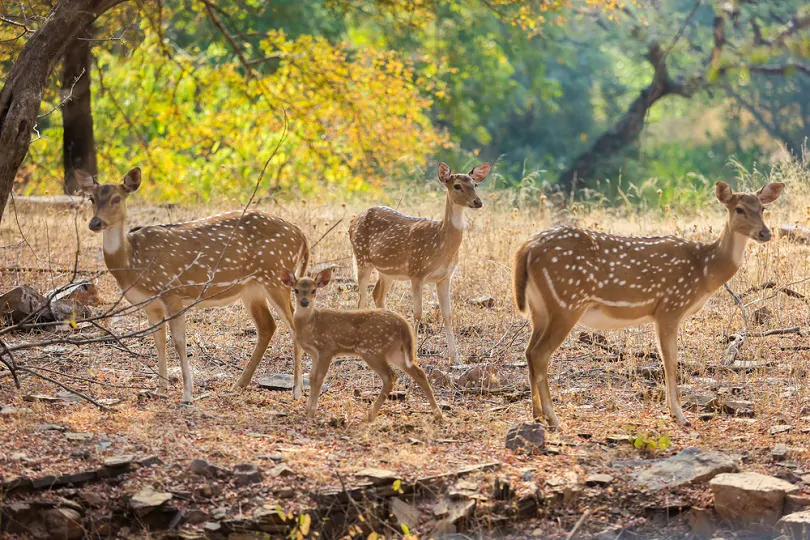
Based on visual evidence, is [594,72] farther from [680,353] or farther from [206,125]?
[680,353]

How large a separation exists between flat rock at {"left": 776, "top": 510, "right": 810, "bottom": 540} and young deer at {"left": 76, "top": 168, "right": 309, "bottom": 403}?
3.80 metres

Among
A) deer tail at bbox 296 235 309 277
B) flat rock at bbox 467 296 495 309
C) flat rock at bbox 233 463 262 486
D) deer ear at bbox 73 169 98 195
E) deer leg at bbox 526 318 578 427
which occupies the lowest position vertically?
flat rock at bbox 467 296 495 309

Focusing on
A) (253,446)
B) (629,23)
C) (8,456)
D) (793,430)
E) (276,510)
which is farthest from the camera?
(629,23)

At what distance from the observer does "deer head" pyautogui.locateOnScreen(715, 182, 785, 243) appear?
26.4 feet

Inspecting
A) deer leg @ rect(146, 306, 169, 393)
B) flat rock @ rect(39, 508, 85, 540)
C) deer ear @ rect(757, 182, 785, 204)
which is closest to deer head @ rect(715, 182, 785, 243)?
deer ear @ rect(757, 182, 785, 204)

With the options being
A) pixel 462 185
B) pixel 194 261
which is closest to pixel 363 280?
pixel 462 185

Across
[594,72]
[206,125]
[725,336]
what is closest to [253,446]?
[725,336]

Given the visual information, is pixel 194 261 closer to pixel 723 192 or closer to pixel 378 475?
pixel 378 475

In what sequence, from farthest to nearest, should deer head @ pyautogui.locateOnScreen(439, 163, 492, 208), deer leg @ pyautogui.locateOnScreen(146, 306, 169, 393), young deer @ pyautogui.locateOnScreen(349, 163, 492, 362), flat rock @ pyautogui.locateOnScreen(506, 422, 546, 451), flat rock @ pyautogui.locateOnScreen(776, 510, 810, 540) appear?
young deer @ pyautogui.locateOnScreen(349, 163, 492, 362), deer head @ pyautogui.locateOnScreen(439, 163, 492, 208), deer leg @ pyautogui.locateOnScreen(146, 306, 169, 393), flat rock @ pyautogui.locateOnScreen(506, 422, 546, 451), flat rock @ pyautogui.locateOnScreen(776, 510, 810, 540)

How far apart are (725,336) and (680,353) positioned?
2.10 ft

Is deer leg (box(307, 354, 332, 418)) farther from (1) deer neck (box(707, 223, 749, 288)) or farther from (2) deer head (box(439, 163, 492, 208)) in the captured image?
(1) deer neck (box(707, 223, 749, 288))

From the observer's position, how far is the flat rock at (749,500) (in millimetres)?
6164

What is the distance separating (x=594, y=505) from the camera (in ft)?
21.0

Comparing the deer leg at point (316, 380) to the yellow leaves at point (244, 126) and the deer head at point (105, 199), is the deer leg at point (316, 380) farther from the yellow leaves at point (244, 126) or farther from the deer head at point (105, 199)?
the yellow leaves at point (244, 126)
